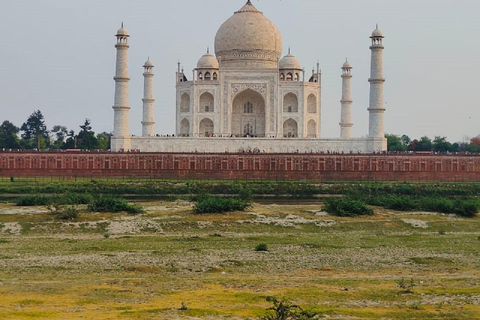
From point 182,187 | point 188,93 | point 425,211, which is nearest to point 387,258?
point 425,211

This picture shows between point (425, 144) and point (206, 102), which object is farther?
point (425, 144)

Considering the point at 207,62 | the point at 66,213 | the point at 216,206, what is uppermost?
the point at 207,62

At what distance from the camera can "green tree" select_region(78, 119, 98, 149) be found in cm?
4534

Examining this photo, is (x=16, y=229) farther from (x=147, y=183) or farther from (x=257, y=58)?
(x=257, y=58)

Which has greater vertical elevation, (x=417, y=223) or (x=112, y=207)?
(x=112, y=207)

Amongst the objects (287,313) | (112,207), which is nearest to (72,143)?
(112,207)

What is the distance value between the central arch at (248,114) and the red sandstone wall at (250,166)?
7.32 metres

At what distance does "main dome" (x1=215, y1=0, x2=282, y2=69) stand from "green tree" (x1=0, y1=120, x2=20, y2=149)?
1256cm

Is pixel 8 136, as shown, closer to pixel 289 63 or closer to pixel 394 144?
pixel 289 63

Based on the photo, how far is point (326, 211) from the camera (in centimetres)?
2119

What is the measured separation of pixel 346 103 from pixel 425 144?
33.5ft

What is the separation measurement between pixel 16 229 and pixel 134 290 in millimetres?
7569

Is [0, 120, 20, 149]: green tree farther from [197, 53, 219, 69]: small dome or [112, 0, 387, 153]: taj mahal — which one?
[197, 53, 219, 69]: small dome

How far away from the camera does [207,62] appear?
139 feet
